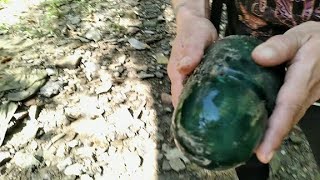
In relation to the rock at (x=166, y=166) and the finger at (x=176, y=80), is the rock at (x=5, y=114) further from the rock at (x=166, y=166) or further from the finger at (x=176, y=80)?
the finger at (x=176, y=80)

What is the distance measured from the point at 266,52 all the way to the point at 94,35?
179 centimetres

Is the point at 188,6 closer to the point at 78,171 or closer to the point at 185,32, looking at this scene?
the point at 185,32

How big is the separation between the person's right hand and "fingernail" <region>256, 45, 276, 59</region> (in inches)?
5.9

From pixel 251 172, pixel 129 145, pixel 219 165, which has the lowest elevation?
pixel 129 145

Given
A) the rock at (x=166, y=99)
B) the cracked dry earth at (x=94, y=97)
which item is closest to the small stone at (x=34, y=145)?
the cracked dry earth at (x=94, y=97)

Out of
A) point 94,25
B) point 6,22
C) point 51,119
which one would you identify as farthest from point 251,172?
point 6,22

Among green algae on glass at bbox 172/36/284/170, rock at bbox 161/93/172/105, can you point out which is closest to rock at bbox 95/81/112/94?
rock at bbox 161/93/172/105

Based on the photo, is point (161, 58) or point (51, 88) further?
point (161, 58)

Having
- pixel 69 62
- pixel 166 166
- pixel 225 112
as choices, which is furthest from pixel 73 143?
pixel 225 112

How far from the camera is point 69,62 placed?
2312 mm

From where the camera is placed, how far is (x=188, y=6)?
123cm

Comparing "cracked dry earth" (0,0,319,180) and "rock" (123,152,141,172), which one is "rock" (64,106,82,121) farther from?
"rock" (123,152,141,172)

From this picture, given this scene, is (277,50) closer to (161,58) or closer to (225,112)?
(225,112)

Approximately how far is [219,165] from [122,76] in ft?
4.94
